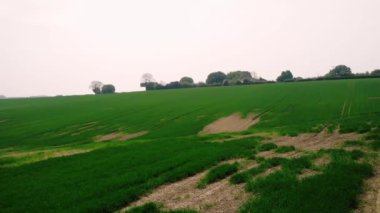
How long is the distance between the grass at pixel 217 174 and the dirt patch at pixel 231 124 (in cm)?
2212

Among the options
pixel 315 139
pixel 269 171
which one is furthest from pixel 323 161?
pixel 315 139

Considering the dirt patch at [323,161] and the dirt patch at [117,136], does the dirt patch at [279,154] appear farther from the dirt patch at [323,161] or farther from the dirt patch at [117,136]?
the dirt patch at [117,136]

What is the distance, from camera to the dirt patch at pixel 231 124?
124 ft

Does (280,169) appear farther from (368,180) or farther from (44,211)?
(44,211)

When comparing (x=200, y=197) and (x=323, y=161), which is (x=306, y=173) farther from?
(x=200, y=197)

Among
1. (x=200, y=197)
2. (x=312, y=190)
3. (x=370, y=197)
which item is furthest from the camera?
(x=200, y=197)

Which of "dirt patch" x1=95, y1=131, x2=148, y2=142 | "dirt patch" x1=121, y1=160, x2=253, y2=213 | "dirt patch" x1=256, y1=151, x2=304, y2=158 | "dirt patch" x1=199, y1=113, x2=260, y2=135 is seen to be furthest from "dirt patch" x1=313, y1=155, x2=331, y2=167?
"dirt patch" x1=95, y1=131, x2=148, y2=142

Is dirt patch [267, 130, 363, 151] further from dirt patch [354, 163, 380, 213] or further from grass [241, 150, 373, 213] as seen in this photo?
dirt patch [354, 163, 380, 213]

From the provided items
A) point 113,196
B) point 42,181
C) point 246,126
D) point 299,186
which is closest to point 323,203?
point 299,186

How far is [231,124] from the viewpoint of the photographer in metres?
41.9

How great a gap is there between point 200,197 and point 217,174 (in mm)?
2552

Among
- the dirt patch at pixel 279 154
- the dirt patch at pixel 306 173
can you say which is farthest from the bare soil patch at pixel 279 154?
the dirt patch at pixel 306 173

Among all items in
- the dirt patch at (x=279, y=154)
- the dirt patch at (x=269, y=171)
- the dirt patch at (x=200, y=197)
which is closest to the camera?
the dirt patch at (x=200, y=197)

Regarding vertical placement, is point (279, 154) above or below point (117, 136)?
above
